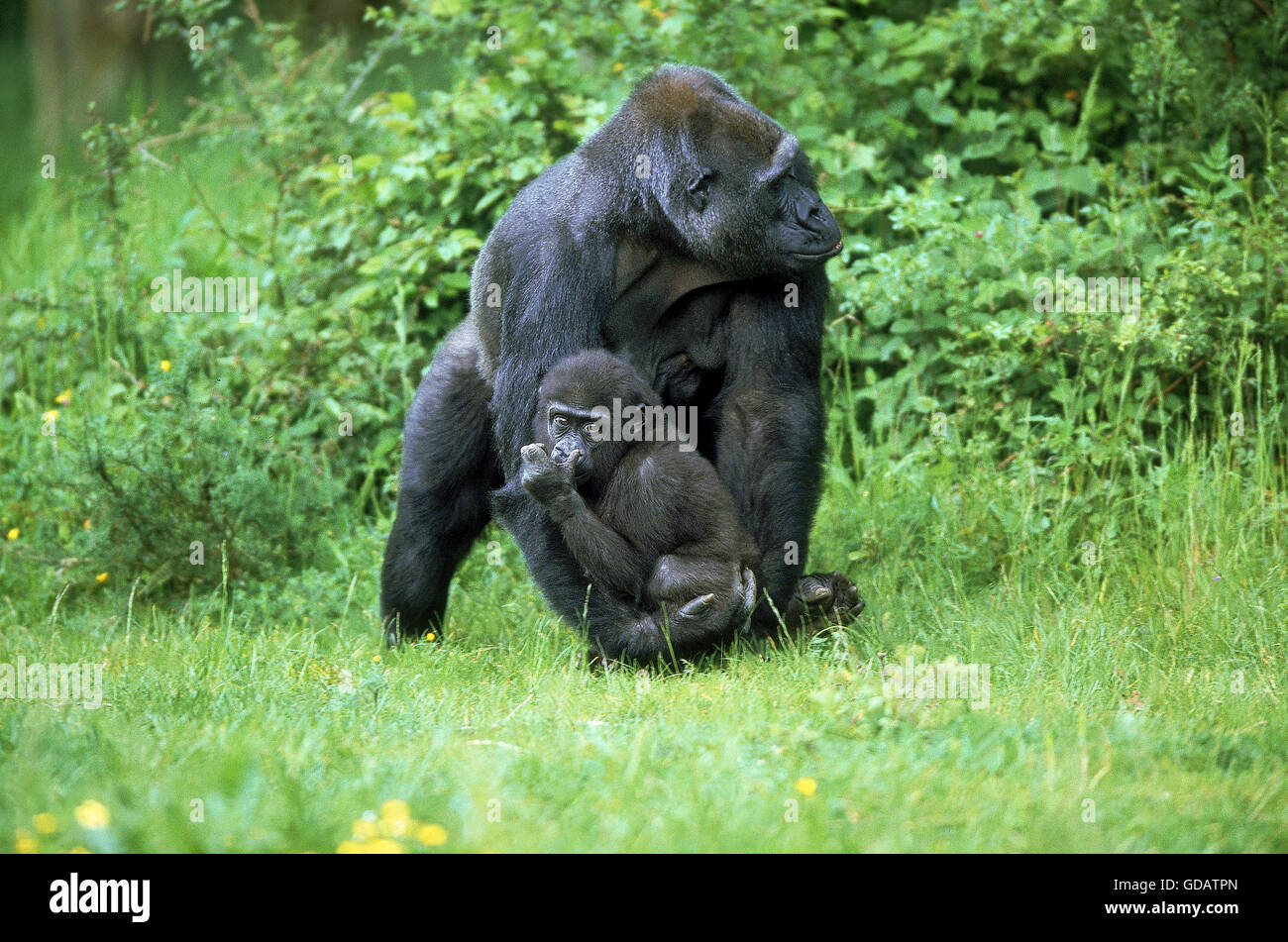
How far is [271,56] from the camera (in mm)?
7293

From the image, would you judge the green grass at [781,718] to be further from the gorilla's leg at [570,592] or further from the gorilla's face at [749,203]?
the gorilla's face at [749,203]

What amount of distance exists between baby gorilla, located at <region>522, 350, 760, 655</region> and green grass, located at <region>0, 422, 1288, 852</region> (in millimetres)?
225

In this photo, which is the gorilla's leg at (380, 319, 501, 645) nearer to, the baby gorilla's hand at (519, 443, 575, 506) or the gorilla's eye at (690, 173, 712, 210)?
the baby gorilla's hand at (519, 443, 575, 506)

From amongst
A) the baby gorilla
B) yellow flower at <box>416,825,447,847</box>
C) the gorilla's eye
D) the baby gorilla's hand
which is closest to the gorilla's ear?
the gorilla's eye

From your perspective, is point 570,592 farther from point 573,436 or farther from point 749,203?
point 749,203

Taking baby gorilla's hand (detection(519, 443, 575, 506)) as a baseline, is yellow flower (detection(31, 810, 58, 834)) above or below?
below

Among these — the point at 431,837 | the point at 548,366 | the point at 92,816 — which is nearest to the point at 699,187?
the point at 548,366

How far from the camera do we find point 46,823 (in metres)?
2.52

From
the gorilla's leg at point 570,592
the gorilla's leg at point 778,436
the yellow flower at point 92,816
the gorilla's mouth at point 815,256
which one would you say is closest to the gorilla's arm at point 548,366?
the gorilla's leg at point 570,592

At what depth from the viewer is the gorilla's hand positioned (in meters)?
4.12

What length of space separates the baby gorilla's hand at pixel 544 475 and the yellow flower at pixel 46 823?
189 centimetres

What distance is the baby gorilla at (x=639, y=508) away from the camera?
4.17m

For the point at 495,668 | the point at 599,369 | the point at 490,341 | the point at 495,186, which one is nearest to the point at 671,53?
the point at 495,186

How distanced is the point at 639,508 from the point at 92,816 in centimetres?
212
